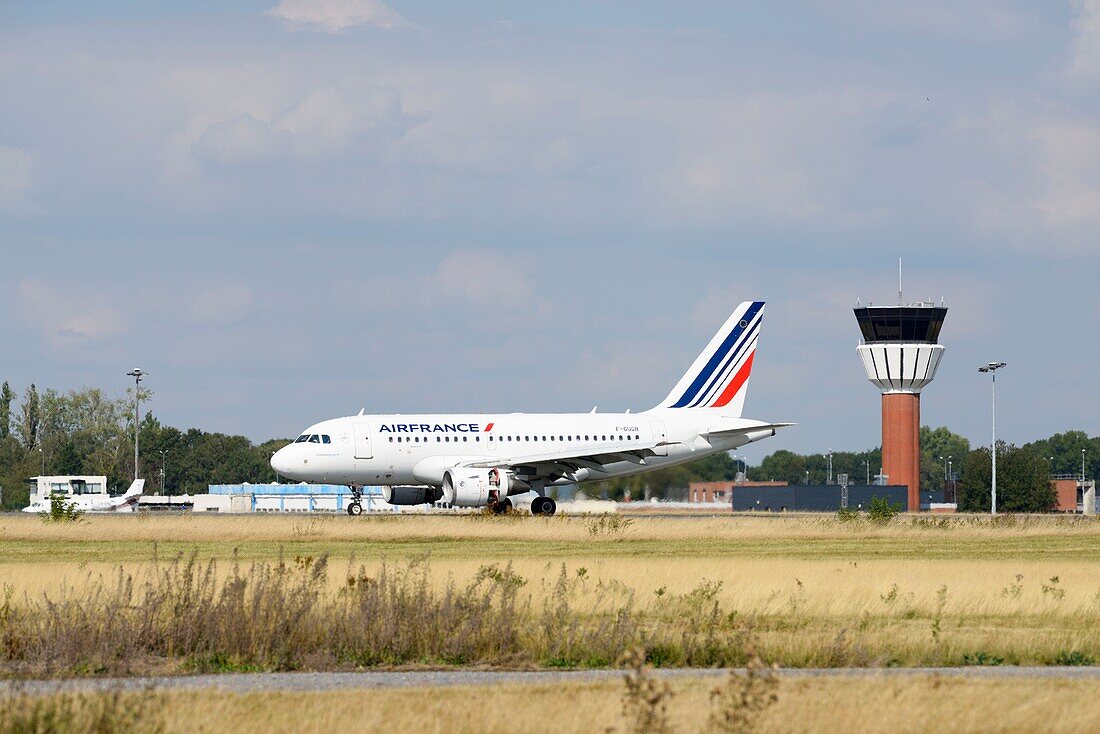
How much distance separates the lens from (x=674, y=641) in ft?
56.8

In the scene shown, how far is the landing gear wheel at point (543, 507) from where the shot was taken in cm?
5822

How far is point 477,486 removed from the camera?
55156mm

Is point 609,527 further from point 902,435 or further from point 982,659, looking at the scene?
Result: point 902,435

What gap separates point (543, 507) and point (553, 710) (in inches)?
1773

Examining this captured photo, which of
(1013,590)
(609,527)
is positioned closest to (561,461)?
(609,527)

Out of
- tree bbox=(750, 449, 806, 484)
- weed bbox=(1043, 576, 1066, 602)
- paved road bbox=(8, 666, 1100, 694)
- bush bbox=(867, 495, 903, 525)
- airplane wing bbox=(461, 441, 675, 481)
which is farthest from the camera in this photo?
tree bbox=(750, 449, 806, 484)

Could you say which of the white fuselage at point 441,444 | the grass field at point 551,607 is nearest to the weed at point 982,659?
the grass field at point 551,607

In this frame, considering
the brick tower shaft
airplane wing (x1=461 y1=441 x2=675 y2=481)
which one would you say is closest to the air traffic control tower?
the brick tower shaft

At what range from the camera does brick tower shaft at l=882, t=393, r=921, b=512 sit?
111438mm

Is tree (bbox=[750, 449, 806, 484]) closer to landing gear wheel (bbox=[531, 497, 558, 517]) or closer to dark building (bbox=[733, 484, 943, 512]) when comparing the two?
dark building (bbox=[733, 484, 943, 512])

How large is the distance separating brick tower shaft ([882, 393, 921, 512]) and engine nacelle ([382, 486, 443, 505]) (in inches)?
2300

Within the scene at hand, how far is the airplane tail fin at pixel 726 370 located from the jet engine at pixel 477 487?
39.2ft

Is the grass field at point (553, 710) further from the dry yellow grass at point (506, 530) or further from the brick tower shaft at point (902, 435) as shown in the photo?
the brick tower shaft at point (902, 435)

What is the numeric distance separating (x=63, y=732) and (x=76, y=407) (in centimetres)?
13697
